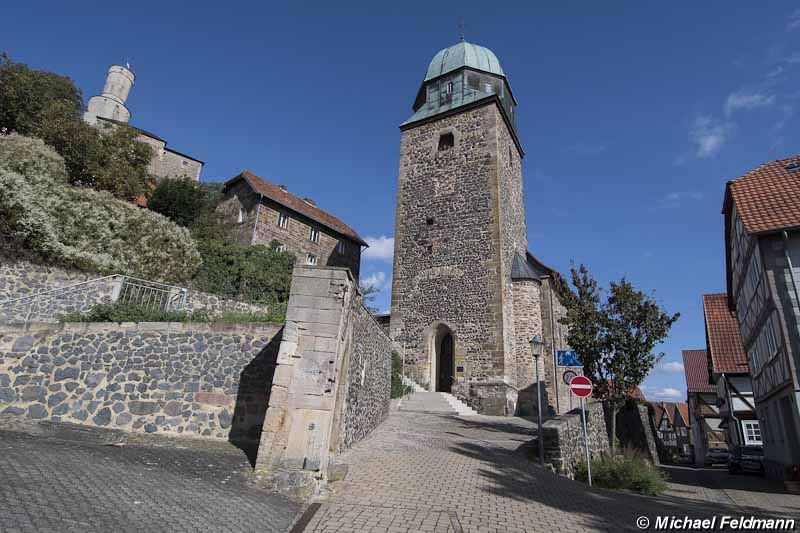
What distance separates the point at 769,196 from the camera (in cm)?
1260

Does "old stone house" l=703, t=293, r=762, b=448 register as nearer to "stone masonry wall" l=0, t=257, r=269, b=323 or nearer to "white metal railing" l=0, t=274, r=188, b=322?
"white metal railing" l=0, t=274, r=188, b=322

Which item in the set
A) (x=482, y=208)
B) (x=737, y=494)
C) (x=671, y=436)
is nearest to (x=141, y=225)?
(x=482, y=208)

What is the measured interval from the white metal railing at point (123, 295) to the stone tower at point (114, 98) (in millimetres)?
41790

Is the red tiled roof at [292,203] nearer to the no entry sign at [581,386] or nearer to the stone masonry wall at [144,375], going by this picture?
the stone masonry wall at [144,375]

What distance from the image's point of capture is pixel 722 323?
73.4 ft

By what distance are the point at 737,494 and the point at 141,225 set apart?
60.1ft

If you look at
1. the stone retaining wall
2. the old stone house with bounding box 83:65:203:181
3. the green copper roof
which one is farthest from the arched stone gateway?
the old stone house with bounding box 83:65:203:181

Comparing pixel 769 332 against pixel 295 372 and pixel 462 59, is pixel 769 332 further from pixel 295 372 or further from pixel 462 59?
pixel 462 59

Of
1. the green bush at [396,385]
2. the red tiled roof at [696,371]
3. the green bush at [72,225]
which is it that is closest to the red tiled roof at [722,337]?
the red tiled roof at [696,371]

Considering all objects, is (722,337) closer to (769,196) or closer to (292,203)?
(769,196)

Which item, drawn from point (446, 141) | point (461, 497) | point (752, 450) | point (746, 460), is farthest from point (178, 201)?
point (752, 450)

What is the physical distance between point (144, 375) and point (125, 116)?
4822 centimetres

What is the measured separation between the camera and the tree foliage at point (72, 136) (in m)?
15.0

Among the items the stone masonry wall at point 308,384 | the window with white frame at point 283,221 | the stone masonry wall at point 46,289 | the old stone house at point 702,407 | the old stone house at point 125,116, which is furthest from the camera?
the old stone house at point 125,116
